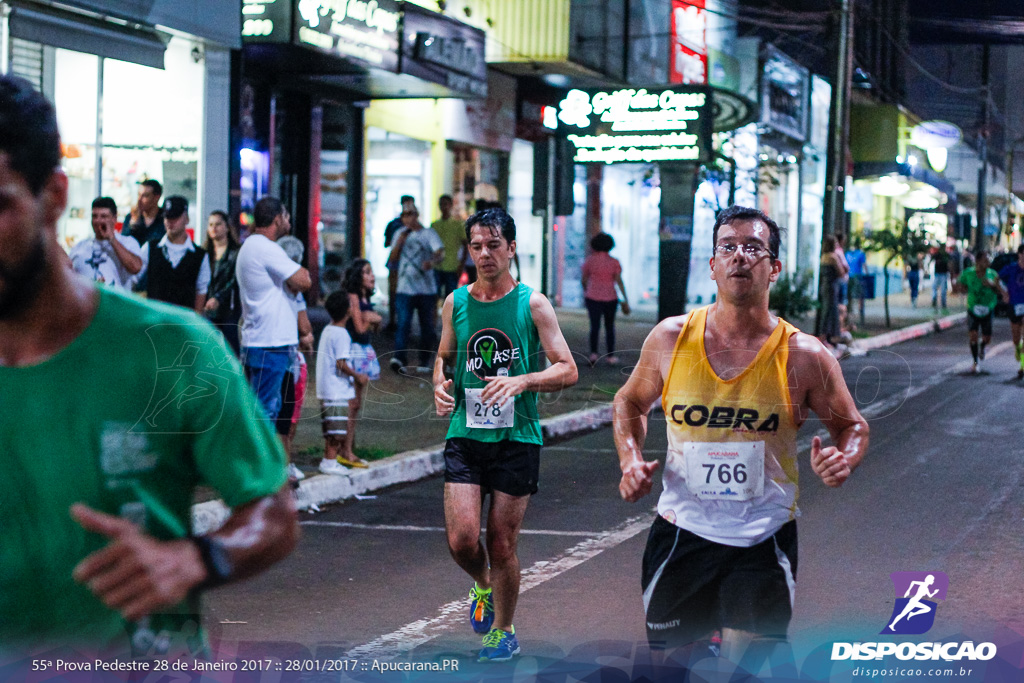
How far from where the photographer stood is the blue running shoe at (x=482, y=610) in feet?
18.2

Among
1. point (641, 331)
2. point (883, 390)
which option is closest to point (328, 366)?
point (883, 390)

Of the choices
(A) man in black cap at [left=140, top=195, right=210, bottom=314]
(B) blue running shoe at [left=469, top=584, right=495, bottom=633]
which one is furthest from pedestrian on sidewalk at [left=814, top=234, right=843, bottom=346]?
(B) blue running shoe at [left=469, top=584, right=495, bottom=633]

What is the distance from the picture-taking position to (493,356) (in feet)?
18.4

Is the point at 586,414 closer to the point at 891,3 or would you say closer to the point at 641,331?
the point at 641,331

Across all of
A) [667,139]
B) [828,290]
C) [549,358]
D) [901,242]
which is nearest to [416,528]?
[549,358]

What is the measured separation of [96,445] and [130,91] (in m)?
13.7

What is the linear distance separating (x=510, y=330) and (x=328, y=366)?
365 centimetres

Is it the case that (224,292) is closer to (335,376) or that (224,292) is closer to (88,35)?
(335,376)

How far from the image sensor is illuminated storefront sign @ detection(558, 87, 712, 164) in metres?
19.6

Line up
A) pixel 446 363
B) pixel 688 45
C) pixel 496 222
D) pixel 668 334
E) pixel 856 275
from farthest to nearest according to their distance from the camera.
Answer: pixel 688 45 → pixel 856 275 → pixel 446 363 → pixel 496 222 → pixel 668 334

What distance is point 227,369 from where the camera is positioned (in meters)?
2.12

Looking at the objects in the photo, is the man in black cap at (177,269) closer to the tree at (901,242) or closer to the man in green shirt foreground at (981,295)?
the man in green shirt foreground at (981,295)

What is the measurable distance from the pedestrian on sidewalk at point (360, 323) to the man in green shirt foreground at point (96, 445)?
701 cm

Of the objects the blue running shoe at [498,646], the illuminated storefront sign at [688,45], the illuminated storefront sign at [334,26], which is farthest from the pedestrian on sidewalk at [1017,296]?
the blue running shoe at [498,646]
